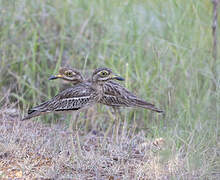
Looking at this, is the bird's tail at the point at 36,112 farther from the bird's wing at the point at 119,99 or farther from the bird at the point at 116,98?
the bird's wing at the point at 119,99

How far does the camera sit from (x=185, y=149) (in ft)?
15.9

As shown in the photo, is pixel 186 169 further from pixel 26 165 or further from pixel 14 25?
pixel 14 25

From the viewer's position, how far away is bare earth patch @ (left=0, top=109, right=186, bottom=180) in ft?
13.3

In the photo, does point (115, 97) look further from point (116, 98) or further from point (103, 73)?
point (103, 73)

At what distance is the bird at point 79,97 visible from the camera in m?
4.76

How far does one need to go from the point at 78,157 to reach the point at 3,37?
3043 millimetres

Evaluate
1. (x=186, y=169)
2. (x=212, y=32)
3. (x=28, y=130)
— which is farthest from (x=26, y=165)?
(x=212, y=32)

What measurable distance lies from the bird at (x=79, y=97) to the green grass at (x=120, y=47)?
0.93m

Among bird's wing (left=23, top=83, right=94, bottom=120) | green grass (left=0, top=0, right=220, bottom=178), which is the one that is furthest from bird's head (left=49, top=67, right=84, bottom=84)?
green grass (left=0, top=0, right=220, bottom=178)

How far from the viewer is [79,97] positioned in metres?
4.85

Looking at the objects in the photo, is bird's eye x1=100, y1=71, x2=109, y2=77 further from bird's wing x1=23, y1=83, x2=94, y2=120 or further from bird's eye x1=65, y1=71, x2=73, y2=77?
bird's eye x1=65, y1=71, x2=73, y2=77

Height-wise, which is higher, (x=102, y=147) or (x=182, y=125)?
(x=182, y=125)

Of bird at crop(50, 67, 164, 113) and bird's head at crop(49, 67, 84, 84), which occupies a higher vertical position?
bird's head at crop(49, 67, 84, 84)

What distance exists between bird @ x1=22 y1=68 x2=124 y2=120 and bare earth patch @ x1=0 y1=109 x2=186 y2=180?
31 cm
